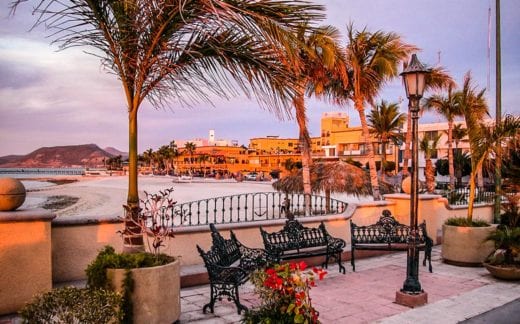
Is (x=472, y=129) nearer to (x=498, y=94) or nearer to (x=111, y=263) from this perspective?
(x=498, y=94)

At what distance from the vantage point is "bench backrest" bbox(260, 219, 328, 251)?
314 inches

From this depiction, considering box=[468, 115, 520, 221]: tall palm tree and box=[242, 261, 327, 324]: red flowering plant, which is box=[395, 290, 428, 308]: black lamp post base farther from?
box=[468, 115, 520, 221]: tall palm tree

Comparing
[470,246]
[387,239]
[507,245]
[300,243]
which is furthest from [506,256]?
[300,243]

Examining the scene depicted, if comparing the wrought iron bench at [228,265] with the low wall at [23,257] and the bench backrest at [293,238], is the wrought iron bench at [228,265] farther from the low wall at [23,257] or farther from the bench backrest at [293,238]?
the low wall at [23,257]

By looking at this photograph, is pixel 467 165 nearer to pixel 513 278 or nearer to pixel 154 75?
pixel 513 278

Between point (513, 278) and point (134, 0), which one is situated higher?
point (134, 0)

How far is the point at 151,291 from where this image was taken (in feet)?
15.6

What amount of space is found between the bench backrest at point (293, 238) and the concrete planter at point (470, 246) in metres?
2.87

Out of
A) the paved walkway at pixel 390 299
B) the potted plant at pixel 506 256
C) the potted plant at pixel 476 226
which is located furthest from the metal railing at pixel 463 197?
the potted plant at pixel 506 256

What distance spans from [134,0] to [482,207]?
13.7 meters

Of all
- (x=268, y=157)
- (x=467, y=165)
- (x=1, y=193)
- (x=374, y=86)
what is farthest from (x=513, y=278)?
(x=268, y=157)

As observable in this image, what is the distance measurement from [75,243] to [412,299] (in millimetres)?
5068

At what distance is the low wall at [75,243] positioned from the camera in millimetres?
6297

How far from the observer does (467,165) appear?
163 feet
